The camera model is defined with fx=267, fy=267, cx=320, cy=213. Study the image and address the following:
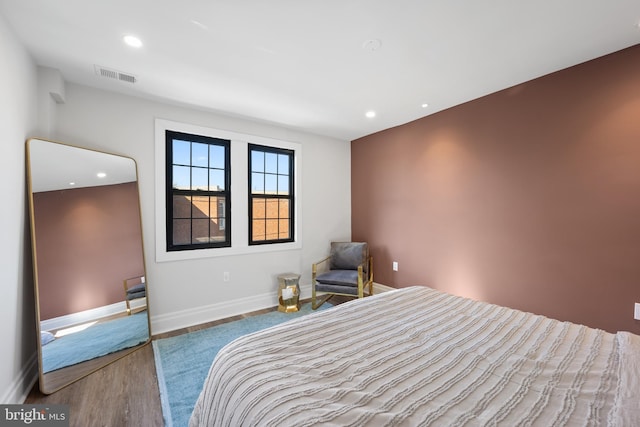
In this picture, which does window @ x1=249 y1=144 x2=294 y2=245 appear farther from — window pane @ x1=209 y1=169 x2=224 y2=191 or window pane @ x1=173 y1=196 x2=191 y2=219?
window pane @ x1=173 y1=196 x2=191 y2=219

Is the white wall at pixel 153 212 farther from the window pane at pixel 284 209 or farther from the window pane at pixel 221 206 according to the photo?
the window pane at pixel 221 206

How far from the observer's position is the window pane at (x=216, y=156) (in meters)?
3.33

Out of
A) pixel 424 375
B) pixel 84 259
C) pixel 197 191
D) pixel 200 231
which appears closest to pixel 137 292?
pixel 84 259

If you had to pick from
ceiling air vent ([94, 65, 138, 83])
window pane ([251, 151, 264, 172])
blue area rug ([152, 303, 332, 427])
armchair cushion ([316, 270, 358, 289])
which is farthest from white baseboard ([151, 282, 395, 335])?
ceiling air vent ([94, 65, 138, 83])

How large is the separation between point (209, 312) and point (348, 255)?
197 cm

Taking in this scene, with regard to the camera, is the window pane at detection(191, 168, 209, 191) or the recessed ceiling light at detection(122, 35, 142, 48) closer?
the recessed ceiling light at detection(122, 35, 142, 48)

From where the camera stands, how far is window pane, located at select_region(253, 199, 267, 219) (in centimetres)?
364

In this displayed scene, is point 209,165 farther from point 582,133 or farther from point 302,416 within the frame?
point 582,133

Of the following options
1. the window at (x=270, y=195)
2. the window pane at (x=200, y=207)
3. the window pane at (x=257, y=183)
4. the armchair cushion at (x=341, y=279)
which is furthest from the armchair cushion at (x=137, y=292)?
the armchair cushion at (x=341, y=279)

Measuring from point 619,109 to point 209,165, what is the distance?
390cm

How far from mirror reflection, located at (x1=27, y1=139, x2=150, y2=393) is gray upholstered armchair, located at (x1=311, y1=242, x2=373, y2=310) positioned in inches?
77.5

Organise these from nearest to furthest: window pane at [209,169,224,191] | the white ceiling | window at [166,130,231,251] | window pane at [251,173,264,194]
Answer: the white ceiling < window at [166,130,231,251] < window pane at [209,169,224,191] < window pane at [251,173,264,194]

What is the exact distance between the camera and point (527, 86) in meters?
2.54

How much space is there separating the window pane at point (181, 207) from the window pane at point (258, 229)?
0.82 meters
